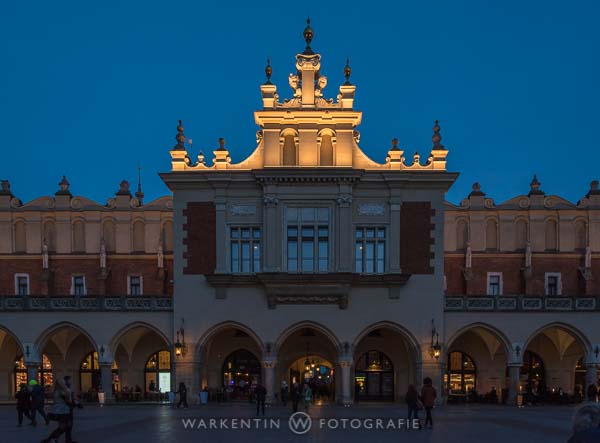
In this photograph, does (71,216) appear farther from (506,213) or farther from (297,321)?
(506,213)

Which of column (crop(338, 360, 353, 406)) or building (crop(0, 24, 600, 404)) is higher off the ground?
building (crop(0, 24, 600, 404))

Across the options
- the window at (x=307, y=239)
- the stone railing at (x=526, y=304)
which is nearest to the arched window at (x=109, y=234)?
the window at (x=307, y=239)

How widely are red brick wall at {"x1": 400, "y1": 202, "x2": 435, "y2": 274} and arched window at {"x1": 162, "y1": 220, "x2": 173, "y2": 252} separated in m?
15.2

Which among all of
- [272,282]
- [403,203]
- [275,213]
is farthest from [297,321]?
[403,203]

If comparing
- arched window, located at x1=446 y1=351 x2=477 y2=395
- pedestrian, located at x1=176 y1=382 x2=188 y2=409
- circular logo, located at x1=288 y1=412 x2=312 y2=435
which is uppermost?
circular logo, located at x1=288 y1=412 x2=312 y2=435

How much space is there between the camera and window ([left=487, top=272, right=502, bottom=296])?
4584cm

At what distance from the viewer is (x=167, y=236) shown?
4700 cm

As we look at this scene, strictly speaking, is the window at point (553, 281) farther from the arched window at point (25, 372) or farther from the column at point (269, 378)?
A: the arched window at point (25, 372)

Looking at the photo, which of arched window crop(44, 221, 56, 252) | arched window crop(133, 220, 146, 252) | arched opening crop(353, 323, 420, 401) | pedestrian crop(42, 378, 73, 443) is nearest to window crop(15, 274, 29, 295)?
arched window crop(44, 221, 56, 252)

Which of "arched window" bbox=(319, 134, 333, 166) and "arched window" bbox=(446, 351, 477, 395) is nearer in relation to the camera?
"arched window" bbox=(319, 134, 333, 166)

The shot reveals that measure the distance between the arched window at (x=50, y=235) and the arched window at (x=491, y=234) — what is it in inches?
1047

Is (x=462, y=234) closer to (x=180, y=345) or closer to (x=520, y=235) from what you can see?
(x=520, y=235)

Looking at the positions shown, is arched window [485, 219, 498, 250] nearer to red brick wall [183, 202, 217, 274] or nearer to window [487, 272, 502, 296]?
window [487, 272, 502, 296]

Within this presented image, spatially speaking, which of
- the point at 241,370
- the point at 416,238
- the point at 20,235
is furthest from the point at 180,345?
the point at 20,235
